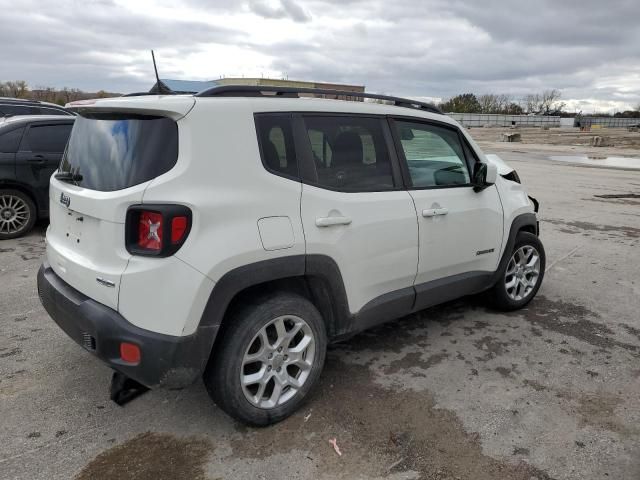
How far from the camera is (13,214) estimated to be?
22.4 feet

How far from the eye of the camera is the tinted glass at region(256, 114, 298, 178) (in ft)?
8.94

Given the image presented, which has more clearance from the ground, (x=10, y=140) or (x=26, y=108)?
(x=26, y=108)

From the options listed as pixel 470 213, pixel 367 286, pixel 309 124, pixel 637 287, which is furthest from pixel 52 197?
pixel 637 287

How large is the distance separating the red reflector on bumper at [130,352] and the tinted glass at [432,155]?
6.85ft

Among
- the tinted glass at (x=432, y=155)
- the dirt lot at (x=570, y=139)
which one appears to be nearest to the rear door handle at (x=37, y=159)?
the tinted glass at (x=432, y=155)

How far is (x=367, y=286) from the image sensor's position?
3.20 metres

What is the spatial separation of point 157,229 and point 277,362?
3.39 feet

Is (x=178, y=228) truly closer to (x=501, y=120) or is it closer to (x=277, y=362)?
(x=277, y=362)

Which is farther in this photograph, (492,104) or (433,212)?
(492,104)

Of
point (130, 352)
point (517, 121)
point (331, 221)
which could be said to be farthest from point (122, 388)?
point (517, 121)

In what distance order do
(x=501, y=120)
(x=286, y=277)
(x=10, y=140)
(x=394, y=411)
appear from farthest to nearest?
(x=501, y=120)
(x=10, y=140)
(x=394, y=411)
(x=286, y=277)

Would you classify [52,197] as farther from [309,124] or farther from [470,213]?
[470,213]

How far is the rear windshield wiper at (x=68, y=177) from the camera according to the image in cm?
285

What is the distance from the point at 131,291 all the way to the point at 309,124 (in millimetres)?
1382
